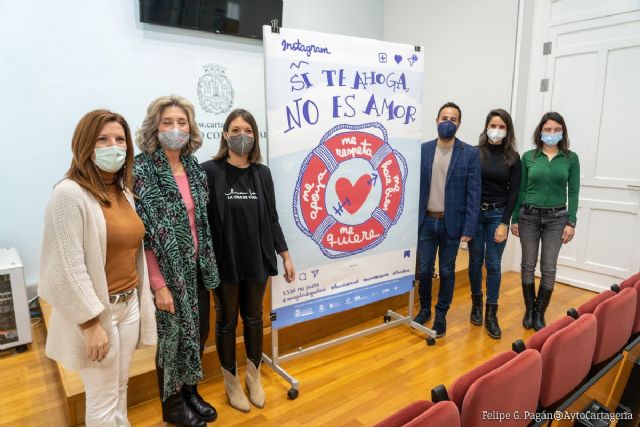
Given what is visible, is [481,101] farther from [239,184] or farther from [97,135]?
[97,135]

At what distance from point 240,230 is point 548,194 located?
2.13 metres

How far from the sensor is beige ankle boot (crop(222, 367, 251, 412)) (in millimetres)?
2127

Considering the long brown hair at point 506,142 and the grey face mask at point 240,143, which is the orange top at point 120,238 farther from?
the long brown hair at point 506,142

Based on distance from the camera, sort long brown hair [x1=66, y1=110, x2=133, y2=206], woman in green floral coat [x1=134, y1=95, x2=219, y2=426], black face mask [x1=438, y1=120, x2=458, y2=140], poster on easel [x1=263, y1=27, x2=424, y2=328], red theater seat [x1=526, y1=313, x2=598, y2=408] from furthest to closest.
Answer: black face mask [x1=438, y1=120, x2=458, y2=140] → poster on easel [x1=263, y1=27, x2=424, y2=328] → woman in green floral coat [x1=134, y1=95, x2=219, y2=426] → red theater seat [x1=526, y1=313, x2=598, y2=408] → long brown hair [x1=66, y1=110, x2=133, y2=206]

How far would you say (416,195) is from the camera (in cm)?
281

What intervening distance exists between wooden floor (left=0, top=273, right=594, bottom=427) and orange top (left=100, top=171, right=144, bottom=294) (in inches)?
37.2

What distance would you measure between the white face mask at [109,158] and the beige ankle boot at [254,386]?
4.04ft

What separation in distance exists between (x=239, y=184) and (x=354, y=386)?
1.32 m

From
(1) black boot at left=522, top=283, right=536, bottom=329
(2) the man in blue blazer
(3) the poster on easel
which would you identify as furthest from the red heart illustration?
(1) black boot at left=522, top=283, right=536, bottom=329

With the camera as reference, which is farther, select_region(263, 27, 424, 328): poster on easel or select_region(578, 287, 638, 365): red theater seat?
select_region(263, 27, 424, 328): poster on easel

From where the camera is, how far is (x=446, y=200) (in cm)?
275

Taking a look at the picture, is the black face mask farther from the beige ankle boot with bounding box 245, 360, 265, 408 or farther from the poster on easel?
the beige ankle boot with bounding box 245, 360, 265, 408

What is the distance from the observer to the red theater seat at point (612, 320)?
1.76 metres

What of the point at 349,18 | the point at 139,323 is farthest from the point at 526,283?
the point at 349,18
